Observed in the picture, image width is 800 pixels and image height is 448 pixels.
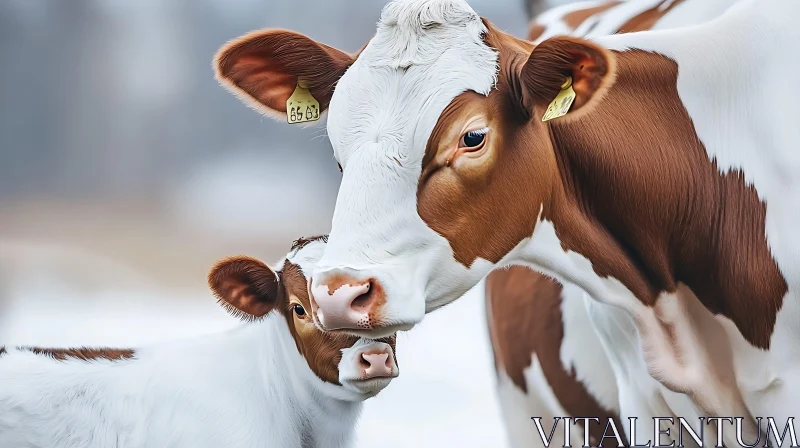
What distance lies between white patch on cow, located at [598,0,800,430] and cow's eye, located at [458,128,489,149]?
0.46 m

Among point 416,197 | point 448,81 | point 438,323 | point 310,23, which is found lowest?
point 438,323

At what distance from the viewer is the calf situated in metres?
2.87

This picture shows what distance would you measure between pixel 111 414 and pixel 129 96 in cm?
345

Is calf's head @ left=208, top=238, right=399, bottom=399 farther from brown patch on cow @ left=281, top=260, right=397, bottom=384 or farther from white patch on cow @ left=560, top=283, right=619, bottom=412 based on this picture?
white patch on cow @ left=560, top=283, right=619, bottom=412

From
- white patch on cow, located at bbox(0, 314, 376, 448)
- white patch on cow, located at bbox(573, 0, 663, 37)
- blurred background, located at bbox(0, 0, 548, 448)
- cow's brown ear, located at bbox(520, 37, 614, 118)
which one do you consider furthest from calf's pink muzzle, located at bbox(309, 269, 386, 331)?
blurred background, located at bbox(0, 0, 548, 448)

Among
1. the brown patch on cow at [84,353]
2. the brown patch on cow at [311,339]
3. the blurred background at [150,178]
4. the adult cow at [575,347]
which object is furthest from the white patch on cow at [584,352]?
the blurred background at [150,178]

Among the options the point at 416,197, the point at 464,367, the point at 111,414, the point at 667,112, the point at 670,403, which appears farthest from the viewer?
the point at 464,367

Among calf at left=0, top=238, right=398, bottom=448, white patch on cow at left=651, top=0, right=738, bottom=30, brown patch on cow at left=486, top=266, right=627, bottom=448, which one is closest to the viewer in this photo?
white patch on cow at left=651, top=0, right=738, bottom=30

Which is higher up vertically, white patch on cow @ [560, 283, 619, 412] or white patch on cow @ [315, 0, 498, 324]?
white patch on cow @ [315, 0, 498, 324]

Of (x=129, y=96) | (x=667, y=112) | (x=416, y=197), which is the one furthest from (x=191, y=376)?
(x=129, y=96)

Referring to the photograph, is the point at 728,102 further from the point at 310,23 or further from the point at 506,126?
the point at 310,23

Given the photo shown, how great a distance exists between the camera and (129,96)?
6.07 m

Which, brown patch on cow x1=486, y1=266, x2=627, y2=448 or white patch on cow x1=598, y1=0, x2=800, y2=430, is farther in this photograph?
brown patch on cow x1=486, y1=266, x2=627, y2=448

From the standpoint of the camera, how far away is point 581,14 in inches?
157
